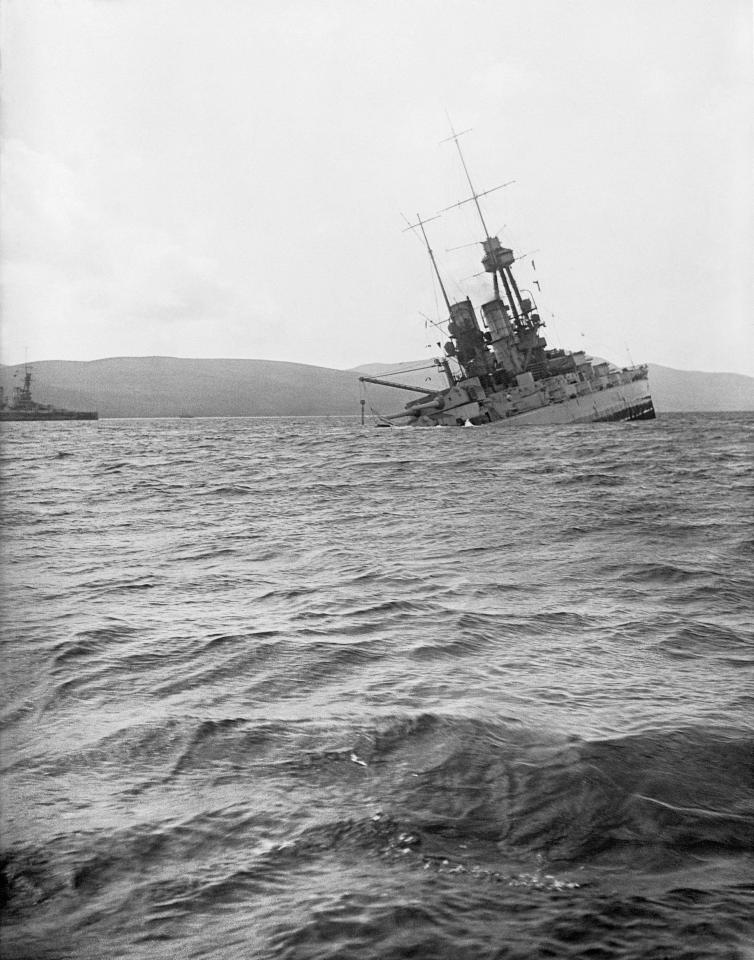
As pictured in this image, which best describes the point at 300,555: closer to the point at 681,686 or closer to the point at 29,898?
the point at 681,686

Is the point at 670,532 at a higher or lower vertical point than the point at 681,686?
lower

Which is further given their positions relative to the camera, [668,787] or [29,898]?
[668,787]

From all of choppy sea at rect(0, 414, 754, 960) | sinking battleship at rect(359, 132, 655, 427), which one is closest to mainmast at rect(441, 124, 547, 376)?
sinking battleship at rect(359, 132, 655, 427)

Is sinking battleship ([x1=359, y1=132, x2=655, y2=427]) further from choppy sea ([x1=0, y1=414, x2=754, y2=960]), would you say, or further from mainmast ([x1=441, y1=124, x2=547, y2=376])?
choppy sea ([x1=0, y1=414, x2=754, y2=960])

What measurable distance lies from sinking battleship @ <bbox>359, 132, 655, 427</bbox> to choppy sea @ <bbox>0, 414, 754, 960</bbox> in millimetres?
54184

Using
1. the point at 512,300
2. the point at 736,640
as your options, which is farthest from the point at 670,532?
the point at 512,300

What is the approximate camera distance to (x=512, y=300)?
70.2 metres

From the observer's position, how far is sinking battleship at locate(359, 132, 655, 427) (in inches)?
2477

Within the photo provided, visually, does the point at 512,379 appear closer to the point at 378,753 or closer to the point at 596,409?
the point at 596,409

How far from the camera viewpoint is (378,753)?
12.9 ft

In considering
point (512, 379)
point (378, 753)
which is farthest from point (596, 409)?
point (378, 753)

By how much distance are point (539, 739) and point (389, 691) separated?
120 centimetres

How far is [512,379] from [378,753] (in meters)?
65.2

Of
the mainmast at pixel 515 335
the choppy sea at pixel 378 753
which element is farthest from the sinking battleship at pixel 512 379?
the choppy sea at pixel 378 753
